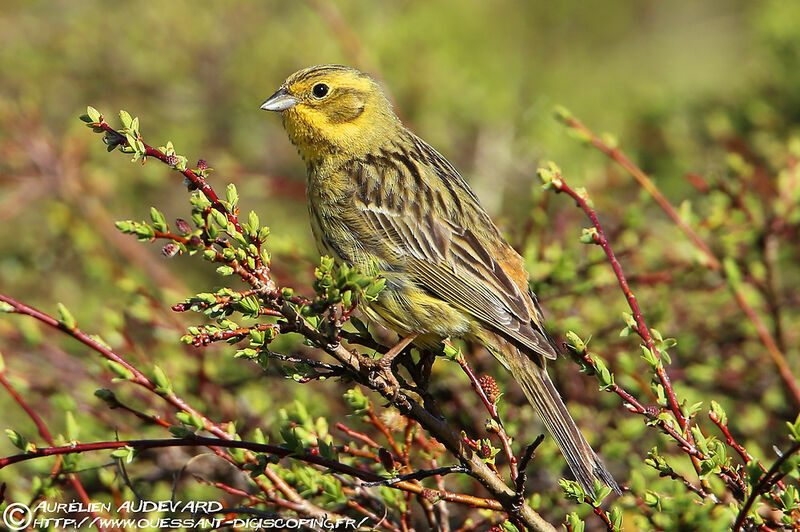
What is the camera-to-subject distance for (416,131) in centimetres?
634

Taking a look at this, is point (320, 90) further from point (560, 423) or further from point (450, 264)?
point (560, 423)

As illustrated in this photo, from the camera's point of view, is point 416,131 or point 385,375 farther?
point 416,131

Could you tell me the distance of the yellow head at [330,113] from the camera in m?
4.02

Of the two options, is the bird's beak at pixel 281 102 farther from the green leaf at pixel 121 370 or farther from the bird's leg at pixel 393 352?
the green leaf at pixel 121 370

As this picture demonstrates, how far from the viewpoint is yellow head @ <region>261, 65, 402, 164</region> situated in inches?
158

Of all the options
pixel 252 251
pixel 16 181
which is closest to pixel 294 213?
pixel 16 181

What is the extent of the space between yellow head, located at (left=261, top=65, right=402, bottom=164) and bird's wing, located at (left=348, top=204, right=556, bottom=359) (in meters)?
0.45

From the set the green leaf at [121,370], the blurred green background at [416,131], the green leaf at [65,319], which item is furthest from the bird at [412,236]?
the green leaf at [65,319]

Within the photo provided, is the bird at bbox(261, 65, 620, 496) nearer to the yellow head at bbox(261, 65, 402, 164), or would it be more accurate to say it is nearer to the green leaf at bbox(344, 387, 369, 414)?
the yellow head at bbox(261, 65, 402, 164)

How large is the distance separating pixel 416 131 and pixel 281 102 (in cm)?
241

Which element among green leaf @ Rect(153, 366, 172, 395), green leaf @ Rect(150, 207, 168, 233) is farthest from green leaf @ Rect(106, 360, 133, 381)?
green leaf @ Rect(150, 207, 168, 233)

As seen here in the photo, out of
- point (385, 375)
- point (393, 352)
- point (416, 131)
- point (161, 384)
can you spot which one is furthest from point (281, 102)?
point (416, 131)

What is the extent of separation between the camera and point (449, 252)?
3.72 metres

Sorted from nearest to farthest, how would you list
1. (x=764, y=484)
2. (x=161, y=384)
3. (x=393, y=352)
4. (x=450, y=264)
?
(x=764, y=484) → (x=161, y=384) → (x=393, y=352) → (x=450, y=264)
